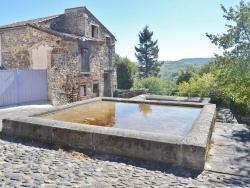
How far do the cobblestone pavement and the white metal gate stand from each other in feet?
22.3

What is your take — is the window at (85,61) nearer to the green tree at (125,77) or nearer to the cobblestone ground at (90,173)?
the cobblestone ground at (90,173)

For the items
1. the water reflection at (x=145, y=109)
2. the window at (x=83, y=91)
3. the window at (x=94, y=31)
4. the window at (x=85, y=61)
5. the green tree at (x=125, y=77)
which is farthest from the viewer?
the green tree at (x=125, y=77)

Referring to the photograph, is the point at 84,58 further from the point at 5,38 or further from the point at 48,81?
the point at 5,38

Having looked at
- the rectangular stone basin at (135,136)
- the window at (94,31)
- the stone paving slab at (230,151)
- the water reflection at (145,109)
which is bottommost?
the stone paving slab at (230,151)

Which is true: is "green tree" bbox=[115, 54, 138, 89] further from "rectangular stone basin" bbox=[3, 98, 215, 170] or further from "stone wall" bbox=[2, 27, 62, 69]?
"rectangular stone basin" bbox=[3, 98, 215, 170]

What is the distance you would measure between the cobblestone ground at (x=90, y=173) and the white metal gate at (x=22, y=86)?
22.2 feet

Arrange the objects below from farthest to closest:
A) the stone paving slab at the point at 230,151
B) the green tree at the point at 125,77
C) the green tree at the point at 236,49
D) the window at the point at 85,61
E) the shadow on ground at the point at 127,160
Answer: the green tree at the point at 125,77 < the window at the point at 85,61 < the green tree at the point at 236,49 < the stone paving slab at the point at 230,151 < the shadow on ground at the point at 127,160

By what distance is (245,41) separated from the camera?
9836 millimetres

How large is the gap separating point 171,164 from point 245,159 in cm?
153

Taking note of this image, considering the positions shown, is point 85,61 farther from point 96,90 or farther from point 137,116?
point 137,116

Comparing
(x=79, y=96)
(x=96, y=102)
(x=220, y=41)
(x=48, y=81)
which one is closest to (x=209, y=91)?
(x=220, y=41)

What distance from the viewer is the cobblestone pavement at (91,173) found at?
3.17 meters

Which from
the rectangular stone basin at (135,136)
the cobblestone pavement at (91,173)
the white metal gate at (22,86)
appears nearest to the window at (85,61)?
the white metal gate at (22,86)

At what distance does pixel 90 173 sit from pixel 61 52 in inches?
398
